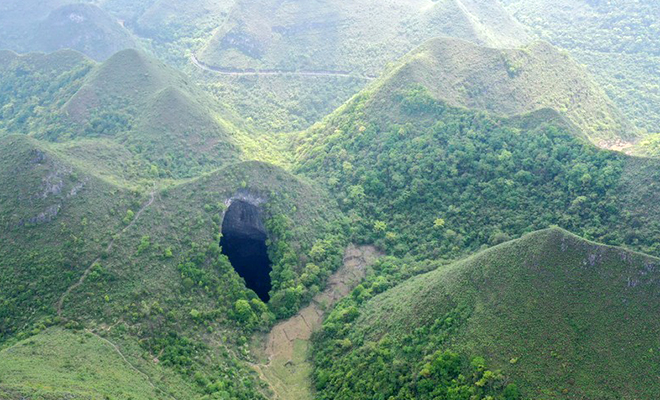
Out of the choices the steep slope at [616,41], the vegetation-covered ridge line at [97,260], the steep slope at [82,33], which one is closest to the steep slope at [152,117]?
the vegetation-covered ridge line at [97,260]

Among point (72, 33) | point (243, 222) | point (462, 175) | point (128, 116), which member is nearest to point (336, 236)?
point (243, 222)

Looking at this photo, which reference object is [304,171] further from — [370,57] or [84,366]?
[370,57]

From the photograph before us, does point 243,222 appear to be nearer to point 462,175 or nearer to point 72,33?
point 462,175

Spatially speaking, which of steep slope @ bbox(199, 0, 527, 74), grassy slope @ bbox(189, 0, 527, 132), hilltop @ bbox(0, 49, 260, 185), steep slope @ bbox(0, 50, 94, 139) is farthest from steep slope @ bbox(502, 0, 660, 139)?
steep slope @ bbox(0, 50, 94, 139)

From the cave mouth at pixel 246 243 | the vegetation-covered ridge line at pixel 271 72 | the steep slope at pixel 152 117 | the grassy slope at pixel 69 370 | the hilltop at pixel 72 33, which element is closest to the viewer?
the grassy slope at pixel 69 370

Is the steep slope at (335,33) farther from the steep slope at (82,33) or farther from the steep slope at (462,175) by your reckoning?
the steep slope at (462,175)

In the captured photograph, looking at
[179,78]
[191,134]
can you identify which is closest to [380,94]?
[191,134]

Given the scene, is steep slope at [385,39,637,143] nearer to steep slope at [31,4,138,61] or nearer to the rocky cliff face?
the rocky cliff face

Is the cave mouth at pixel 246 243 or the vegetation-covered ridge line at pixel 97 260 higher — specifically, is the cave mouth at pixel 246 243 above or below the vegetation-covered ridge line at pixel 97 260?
below
